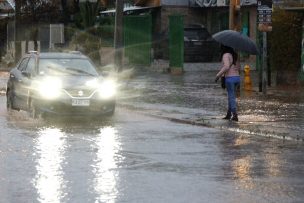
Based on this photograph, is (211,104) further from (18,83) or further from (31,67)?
(18,83)

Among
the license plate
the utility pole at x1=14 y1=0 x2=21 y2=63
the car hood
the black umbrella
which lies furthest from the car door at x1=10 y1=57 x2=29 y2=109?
the utility pole at x1=14 y1=0 x2=21 y2=63

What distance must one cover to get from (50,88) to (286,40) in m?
10.4

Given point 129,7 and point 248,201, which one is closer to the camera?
point 248,201

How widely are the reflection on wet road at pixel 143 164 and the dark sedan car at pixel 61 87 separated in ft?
2.49

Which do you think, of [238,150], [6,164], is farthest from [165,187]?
[238,150]

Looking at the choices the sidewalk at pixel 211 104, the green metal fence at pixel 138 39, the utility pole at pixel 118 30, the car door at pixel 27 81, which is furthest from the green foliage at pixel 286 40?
the green metal fence at pixel 138 39

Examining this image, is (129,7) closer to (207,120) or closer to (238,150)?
(207,120)

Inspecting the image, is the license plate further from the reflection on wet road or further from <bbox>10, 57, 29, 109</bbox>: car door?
<bbox>10, 57, 29, 109</bbox>: car door

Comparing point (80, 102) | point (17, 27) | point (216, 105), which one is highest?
point (17, 27)

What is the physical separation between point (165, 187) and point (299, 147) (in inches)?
180

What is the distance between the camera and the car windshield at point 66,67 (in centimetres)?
1857

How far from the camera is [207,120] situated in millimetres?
17297

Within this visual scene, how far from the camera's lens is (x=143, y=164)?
11.4m

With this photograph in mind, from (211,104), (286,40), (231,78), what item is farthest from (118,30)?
(231,78)
